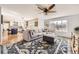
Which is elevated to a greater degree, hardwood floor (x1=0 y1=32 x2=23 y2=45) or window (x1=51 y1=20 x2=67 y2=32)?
window (x1=51 y1=20 x2=67 y2=32)

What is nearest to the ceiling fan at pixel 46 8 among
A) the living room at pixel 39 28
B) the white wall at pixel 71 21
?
the living room at pixel 39 28

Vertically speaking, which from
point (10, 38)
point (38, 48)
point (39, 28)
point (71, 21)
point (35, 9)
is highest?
point (35, 9)

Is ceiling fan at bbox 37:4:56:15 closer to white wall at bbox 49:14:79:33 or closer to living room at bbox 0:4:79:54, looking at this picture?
living room at bbox 0:4:79:54

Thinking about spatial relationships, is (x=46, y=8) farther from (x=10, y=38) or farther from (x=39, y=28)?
(x=10, y=38)

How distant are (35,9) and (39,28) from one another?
320 millimetres

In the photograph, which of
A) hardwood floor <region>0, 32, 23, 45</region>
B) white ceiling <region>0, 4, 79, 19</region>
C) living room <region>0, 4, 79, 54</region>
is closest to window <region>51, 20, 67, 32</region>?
living room <region>0, 4, 79, 54</region>

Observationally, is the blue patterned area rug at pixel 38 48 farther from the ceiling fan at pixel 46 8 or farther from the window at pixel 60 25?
the ceiling fan at pixel 46 8

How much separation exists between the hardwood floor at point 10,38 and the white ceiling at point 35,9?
370 millimetres

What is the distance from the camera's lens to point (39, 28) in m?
2.12

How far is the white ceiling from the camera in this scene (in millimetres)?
2066

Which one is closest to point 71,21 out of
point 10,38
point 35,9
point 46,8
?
point 46,8
